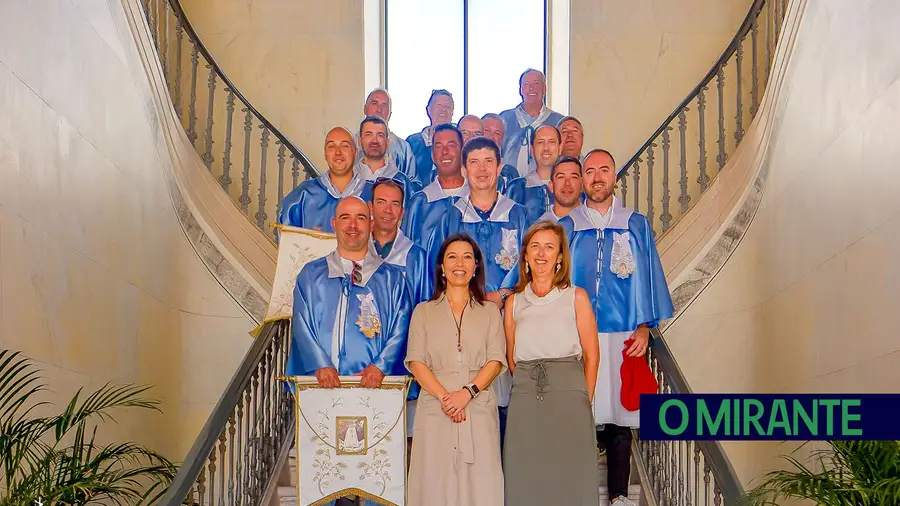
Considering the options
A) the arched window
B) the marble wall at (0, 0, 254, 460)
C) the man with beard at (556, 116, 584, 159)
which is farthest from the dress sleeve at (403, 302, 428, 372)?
the arched window

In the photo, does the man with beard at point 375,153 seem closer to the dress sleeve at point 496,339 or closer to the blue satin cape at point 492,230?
the blue satin cape at point 492,230

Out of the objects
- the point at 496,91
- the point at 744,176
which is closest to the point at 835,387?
the point at 744,176

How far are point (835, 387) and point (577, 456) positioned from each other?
2597 mm

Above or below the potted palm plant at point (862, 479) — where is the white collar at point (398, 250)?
above

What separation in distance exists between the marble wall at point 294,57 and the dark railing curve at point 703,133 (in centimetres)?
305

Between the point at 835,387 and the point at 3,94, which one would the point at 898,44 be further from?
the point at 3,94

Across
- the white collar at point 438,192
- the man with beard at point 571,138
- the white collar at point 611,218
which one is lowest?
the white collar at point 611,218

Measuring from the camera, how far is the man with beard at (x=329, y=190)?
22.9 feet

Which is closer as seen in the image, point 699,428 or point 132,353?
point 699,428

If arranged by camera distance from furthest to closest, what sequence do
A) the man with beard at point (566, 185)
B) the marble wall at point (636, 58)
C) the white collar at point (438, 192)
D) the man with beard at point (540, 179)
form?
the marble wall at point (636, 58) < the man with beard at point (540, 179) < the white collar at point (438, 192) < the man with beard at point (566, 185)

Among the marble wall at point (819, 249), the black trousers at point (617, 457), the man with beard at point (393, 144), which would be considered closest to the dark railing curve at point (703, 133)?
the marble wall at point (819, 249)

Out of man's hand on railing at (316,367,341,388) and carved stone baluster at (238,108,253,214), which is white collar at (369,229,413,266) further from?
carved stone baluster at (238,108,253,214)

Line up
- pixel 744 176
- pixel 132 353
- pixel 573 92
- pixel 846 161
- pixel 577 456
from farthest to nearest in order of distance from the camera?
pixel 573 92 → pixel 744 176 → pixel 132 353 → pixel 846 161 → pixel 577 456

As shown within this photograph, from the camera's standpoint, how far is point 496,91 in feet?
40.8
